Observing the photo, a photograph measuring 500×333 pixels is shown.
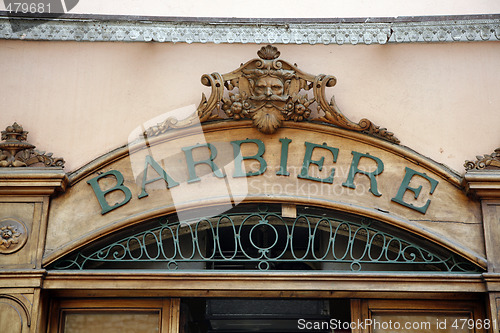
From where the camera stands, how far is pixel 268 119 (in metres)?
5.19

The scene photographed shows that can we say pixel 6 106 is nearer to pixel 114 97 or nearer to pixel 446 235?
Answer: pixel 114 97

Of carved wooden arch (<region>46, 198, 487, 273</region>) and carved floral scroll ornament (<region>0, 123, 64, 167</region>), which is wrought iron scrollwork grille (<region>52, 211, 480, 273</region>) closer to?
carved wooden arch (<region>46, 198, 487, 273</region>)

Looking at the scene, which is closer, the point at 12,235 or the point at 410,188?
the point at 12,235

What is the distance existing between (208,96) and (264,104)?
47 cm

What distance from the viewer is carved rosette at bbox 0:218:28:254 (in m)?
4.94

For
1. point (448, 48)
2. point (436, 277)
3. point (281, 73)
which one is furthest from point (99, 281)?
point (448, 48)

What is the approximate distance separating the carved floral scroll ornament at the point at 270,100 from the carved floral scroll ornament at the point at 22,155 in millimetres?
734

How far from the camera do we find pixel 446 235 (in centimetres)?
499
